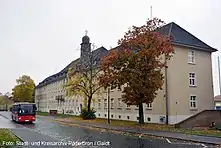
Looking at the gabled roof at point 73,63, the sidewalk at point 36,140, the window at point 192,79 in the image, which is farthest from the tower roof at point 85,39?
the sidewalk at point 36,140

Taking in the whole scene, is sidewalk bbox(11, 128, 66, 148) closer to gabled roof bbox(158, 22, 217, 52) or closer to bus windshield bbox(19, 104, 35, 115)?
bus windshield bbox(19, 104, 35, 115)

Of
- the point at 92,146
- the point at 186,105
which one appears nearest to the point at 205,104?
the point at 186,105

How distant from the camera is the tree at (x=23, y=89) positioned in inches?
4003

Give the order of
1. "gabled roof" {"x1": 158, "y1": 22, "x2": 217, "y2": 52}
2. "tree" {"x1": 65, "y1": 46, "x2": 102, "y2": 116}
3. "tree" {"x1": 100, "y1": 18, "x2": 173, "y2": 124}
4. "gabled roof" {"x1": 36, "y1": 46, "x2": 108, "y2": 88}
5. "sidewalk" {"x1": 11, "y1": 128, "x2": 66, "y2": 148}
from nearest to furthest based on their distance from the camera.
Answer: "sidewalk" {"x1": 11, "y1": 128, "x2": 66, "y2": 148}
"tree" {"x1": 100, "y1": 18, "x2": 173, "y2": 124}
"gabled roof" {"x1": 158, "y1": 22, "x2": 217, "y2": 52}
"tree" {"x1": 65, "y1": 46, "x2": 102, "y2": 116}
"gabled roof" {"x1": 36, "y1": 46, "x2": 108, "y2": 88}

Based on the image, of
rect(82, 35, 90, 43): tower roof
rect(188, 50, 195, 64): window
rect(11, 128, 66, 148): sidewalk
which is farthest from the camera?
rect(82, 35, 90, 43): tower roof

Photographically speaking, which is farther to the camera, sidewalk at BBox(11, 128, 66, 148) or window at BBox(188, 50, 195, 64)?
window at BBox(188, 50, 195, 64)

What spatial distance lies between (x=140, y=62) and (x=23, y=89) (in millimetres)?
82604

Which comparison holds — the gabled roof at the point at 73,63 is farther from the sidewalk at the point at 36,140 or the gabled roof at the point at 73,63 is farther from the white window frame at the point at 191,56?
the sidewalk at the point at 36,140

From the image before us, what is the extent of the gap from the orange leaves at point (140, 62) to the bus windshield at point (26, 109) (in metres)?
12.8

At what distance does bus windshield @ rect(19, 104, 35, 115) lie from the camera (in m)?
36.9

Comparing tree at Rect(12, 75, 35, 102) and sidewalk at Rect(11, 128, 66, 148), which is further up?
tree at Rect(12, 75, 35, 102)

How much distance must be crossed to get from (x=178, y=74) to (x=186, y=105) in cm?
386

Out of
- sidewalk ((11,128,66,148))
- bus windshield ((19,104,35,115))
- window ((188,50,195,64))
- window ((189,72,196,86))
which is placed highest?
window ((188,50,195,64))

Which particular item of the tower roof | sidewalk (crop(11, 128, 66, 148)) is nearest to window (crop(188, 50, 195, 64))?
sidewalk (crop(11, 128, 66, 148))
